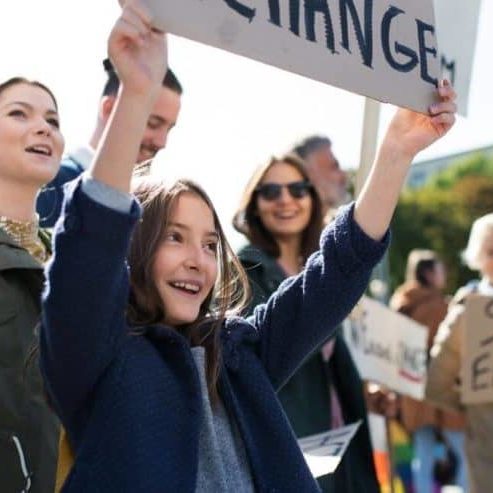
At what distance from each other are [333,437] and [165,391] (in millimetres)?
1663

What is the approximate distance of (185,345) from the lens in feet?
9.44

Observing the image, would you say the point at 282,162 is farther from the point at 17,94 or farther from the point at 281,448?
the point at 281,448

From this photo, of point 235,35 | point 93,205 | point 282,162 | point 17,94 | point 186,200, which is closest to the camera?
point 93,205

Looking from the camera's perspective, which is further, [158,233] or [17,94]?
[17,94]

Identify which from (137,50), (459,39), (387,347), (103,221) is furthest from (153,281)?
(387,347)

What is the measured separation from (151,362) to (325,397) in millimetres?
2203

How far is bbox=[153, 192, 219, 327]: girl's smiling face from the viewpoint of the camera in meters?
2.92

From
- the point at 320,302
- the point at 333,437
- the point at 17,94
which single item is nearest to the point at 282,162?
the point at 333,437

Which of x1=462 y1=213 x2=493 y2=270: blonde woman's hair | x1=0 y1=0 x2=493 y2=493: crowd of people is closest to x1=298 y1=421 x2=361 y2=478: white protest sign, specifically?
x1=0 y1=0 x2=493 y2=493: crowd of people

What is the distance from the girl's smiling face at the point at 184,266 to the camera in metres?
2.92

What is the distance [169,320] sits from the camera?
9.61 feet

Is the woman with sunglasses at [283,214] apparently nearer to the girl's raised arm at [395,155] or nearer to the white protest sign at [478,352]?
the white protest sign at [478,352]

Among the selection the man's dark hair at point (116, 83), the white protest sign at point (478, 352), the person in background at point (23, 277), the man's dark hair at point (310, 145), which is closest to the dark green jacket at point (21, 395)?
the person in background at point (23, 277)

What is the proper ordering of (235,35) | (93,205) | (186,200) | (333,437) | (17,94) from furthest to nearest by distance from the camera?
(333,437) < (17,94) < (186,200) < (235,35) < (93,205)
